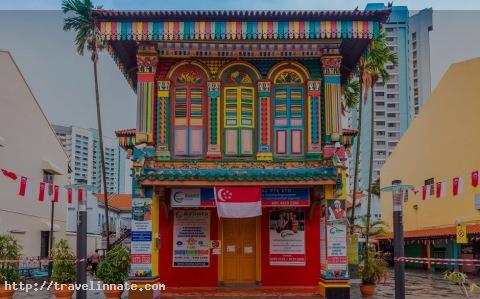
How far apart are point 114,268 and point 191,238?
9.23 feet

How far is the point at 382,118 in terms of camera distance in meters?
109

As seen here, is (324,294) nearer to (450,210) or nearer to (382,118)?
(450,210)

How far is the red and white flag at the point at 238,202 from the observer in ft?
49.5

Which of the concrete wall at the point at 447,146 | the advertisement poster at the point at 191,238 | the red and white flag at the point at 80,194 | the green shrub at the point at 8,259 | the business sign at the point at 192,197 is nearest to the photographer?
the red and white flag at the point at 80,194

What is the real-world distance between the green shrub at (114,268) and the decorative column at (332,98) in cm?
645

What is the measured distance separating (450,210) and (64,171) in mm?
22627

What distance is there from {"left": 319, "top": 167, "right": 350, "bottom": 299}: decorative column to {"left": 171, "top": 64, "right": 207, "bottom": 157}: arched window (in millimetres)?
3885

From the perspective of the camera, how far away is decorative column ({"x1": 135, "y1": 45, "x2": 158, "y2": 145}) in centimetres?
1567

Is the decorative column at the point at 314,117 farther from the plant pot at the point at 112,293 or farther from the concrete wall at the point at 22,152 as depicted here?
the concrete wall at the point at 22,152

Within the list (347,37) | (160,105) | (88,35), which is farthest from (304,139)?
(88,35)

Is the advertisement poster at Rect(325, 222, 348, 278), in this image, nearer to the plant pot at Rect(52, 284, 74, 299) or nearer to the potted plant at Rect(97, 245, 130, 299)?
the potted plant at Rect(97, 245, 130, 299)

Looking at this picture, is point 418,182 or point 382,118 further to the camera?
point 382,118

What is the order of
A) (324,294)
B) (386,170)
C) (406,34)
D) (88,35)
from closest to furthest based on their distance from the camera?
(324,294) → (88,35) → (386,170) → (406,34)

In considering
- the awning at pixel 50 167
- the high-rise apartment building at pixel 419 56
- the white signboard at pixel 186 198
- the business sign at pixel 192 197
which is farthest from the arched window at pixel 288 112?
the high-rise apartment building at pixel 419 56
